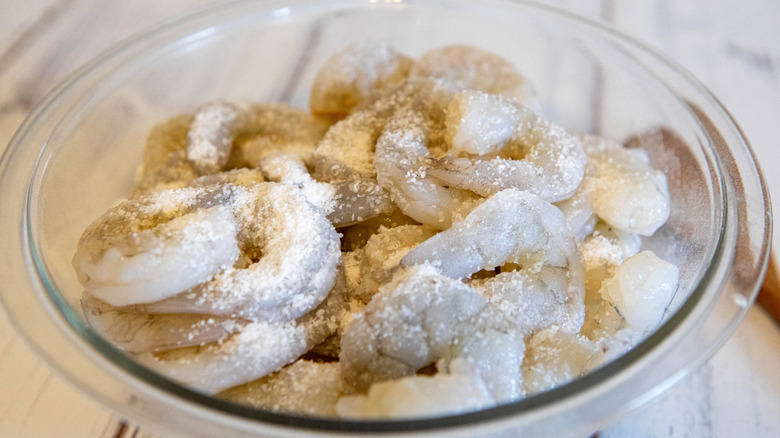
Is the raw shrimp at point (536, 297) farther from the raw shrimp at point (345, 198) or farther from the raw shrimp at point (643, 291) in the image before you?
the raw shrimp at point (345, 198)

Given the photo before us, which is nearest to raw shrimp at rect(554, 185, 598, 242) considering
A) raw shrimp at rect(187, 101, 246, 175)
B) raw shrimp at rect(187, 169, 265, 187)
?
raw shrimp at rect(187, 169, 265, 187)

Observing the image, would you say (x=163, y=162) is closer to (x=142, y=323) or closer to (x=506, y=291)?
(x=142, y=323)

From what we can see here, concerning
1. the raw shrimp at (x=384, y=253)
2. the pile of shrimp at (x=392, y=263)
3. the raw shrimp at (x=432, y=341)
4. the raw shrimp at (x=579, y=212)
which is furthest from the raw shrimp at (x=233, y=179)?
the raw shrimp at (x=579, y=212)

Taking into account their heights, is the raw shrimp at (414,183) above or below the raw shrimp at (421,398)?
above

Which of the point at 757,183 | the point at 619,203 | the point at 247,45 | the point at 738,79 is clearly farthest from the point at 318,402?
the point at 738,79

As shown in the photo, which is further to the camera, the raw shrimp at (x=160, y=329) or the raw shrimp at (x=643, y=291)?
the raw shrimp at (x=643, y=291)

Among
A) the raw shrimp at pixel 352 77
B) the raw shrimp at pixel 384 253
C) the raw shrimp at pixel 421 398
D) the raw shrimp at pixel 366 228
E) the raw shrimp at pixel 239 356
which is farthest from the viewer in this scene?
the raw shrimp at pixel 352 77

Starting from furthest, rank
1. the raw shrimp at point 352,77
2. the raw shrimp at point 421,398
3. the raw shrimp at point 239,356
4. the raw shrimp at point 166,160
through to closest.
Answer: the raw shrimp at point 352,77
the raw shrimp at point 166,160
the raw shrimp at point 239,356
the raw shrimp at point 421,398
